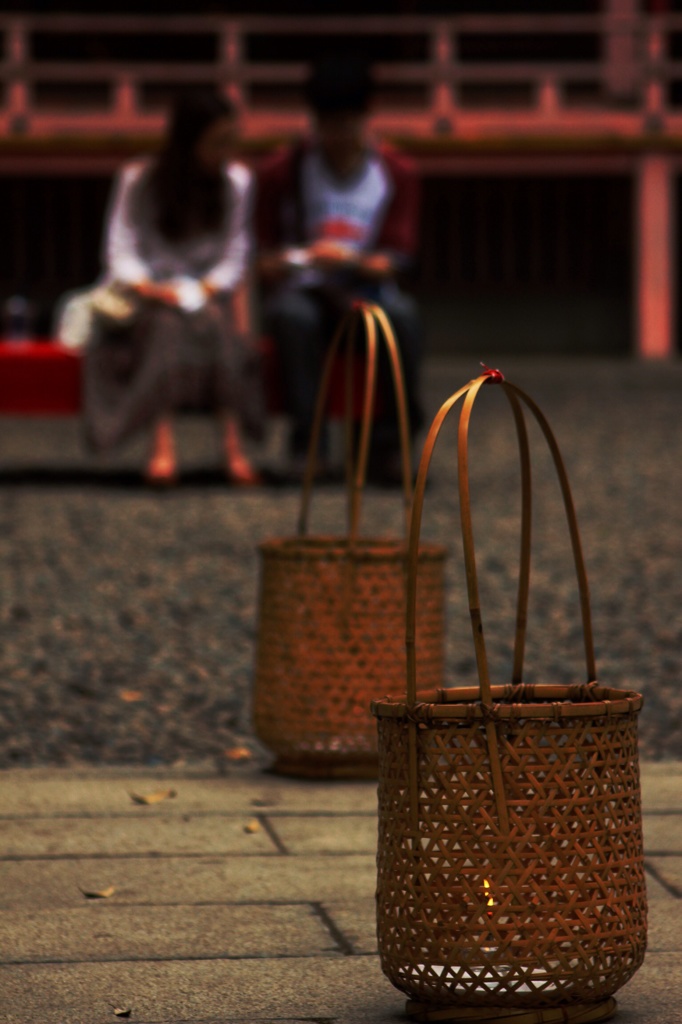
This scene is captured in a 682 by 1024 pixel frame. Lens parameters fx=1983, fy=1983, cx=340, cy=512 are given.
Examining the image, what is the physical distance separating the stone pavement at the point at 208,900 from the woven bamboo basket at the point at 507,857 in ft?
0.36

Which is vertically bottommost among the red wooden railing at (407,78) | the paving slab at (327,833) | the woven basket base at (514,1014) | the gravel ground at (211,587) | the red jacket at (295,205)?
the gravel ground at (211,587)

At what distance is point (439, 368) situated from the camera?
573 inches

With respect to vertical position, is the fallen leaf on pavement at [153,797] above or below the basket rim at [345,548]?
below

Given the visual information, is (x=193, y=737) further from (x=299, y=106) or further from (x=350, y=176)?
(x=299, y=106)

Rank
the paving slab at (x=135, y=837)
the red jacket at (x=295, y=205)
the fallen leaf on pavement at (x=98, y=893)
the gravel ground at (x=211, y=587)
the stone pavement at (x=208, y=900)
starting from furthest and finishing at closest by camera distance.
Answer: the red jacket at (x=295, y=205) < the gravel ground at (x=211, y=587) < the paving slab at (x=135, y=837) < the fallen leaf on pavement at (x=98, y=893) < the stone pavement at (x=208, y=900)

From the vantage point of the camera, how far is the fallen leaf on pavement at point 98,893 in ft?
9.37

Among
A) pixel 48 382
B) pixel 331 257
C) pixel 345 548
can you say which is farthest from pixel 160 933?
pixel 48 382

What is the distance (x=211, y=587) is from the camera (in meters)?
5.62

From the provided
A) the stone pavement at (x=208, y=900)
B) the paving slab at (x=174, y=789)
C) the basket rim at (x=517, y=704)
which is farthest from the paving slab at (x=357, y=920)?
the paving slab at (x=174, y=789)

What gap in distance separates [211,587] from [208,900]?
2.81 metres

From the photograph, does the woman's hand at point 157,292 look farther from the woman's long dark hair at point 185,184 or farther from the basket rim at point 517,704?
the basket rim at point 517,704

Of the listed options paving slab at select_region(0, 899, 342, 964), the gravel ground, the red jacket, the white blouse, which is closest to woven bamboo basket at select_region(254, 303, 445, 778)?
the gravel ground

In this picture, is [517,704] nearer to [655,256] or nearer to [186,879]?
[186,879]

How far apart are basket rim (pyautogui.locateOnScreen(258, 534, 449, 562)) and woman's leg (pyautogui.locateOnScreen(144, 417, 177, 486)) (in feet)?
11.2
